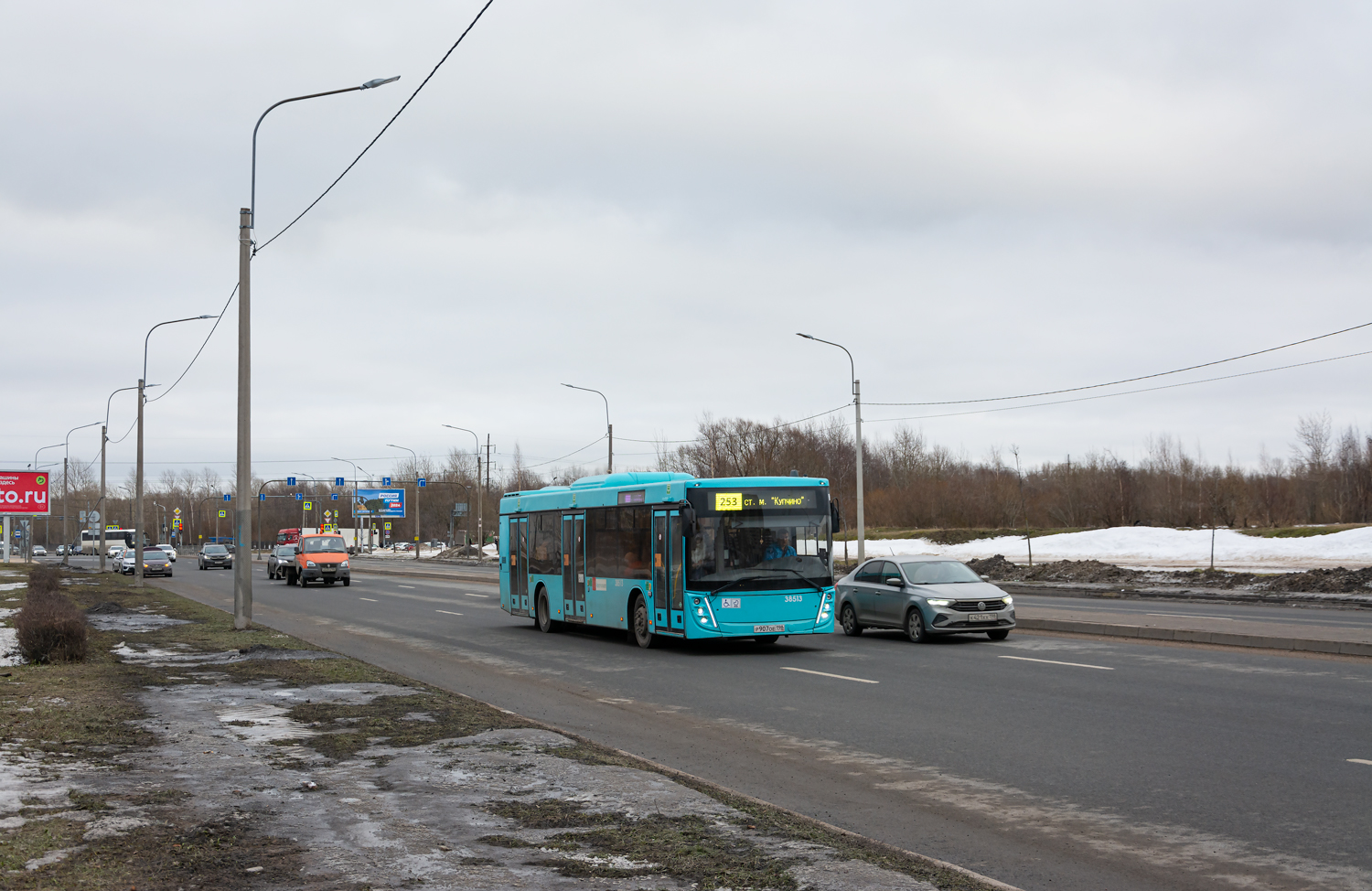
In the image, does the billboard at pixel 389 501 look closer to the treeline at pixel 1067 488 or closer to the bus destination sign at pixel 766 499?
the treeline at pixel 1067 488

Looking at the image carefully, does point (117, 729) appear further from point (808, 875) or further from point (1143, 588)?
point (1143, 588)

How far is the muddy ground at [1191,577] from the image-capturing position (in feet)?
106

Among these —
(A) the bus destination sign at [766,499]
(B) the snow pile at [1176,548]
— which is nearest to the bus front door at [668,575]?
(A) the bus destination sign at [766,499]

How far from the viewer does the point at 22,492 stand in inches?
2766

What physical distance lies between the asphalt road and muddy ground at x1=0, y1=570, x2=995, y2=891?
3.24ft

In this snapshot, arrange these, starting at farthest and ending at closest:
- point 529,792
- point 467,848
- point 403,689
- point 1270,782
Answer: point 403,689 → point 1270,782 → point 529,792 → point 467,848

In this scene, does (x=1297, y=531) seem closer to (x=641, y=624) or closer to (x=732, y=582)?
(x=641, y=624)

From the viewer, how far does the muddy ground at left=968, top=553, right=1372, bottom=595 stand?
32219mm

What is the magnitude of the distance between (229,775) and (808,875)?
186 inches

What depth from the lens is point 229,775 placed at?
28.0 ft

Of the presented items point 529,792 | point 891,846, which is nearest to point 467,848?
point 529,792

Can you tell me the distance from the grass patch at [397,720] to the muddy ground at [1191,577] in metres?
26.9

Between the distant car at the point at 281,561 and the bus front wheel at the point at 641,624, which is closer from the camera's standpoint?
the bus front wheel at the point at 641,624

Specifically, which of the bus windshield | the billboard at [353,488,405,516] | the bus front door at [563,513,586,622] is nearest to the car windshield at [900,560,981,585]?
the bus windshield
